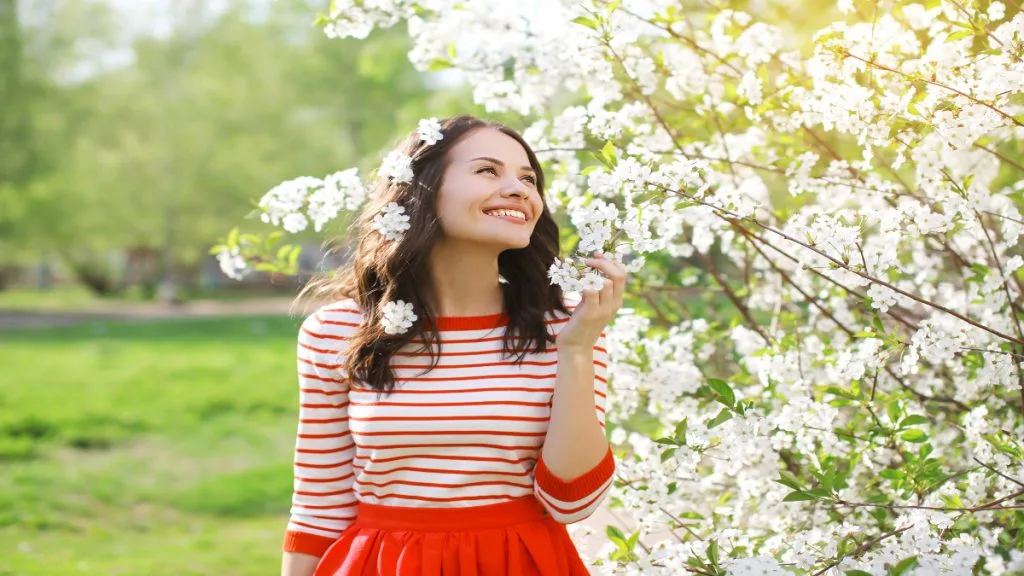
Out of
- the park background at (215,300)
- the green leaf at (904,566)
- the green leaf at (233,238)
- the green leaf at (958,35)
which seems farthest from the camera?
the green leaf at (233,238)

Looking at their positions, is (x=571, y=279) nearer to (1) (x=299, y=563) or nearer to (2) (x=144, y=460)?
(1) (x=299, y=563)

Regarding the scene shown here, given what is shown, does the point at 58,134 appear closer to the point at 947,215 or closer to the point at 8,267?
the point at 8,267

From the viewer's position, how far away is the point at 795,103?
272cm

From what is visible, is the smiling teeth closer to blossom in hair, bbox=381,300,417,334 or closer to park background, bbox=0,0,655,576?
blossom in hair, bbox=381,300,417,334

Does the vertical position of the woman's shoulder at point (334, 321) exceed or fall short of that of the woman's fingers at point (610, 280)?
it falls short

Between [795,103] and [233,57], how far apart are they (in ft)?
79.3

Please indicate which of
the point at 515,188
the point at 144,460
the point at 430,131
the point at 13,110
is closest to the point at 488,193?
the point at 515,188

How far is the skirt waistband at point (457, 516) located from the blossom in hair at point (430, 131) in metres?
0.78

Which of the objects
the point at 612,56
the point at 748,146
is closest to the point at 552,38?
the point at 612,56

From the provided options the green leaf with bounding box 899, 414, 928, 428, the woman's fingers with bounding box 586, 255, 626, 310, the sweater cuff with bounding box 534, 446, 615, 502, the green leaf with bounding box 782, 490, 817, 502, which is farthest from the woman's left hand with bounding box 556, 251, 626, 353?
the green leaf with bounding box 899, 414, 928, 428

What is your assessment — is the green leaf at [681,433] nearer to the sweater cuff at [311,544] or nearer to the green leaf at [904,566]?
the green leaf at [904,566]

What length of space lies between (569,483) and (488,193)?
0.63 metres

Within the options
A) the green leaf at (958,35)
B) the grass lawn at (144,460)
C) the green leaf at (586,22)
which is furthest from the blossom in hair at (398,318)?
the grass lawn at (144,460)

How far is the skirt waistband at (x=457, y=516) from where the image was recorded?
2.11m
